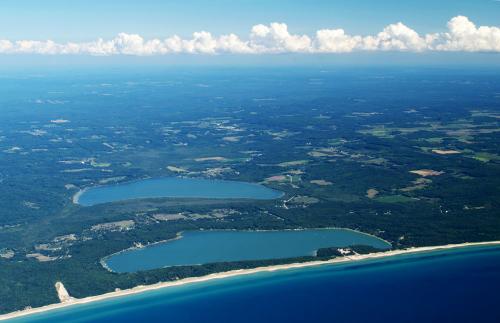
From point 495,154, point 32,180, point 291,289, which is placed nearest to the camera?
point 291,289

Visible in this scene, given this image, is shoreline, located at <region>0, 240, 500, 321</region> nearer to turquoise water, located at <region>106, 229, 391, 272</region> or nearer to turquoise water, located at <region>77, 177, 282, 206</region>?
turquoise water, located at <region>106, 229, 391, 272</region>

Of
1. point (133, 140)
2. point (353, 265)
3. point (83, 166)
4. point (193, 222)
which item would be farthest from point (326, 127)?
point (353, 265)

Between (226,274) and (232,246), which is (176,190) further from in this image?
(226,274)

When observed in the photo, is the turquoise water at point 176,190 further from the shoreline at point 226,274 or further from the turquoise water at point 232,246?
the shoreline at point 226,274

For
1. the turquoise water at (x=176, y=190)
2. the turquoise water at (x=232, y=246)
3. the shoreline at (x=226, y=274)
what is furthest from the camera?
the turquoise water at (x=176, y=190)

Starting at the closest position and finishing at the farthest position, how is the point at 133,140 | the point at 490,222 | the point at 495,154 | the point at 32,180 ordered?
the point at 490,222, the point at 32,180, the point at 495,154, the point at 133,140

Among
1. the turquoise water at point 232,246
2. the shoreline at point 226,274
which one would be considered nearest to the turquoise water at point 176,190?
the turquoise water at point 232,246

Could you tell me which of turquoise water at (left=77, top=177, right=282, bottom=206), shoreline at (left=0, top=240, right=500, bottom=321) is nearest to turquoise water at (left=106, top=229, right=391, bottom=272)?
shoreline at (left=0, top=240, right=500, bottom=321)

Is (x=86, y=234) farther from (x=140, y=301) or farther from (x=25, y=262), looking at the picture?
(x=140, y=301)
